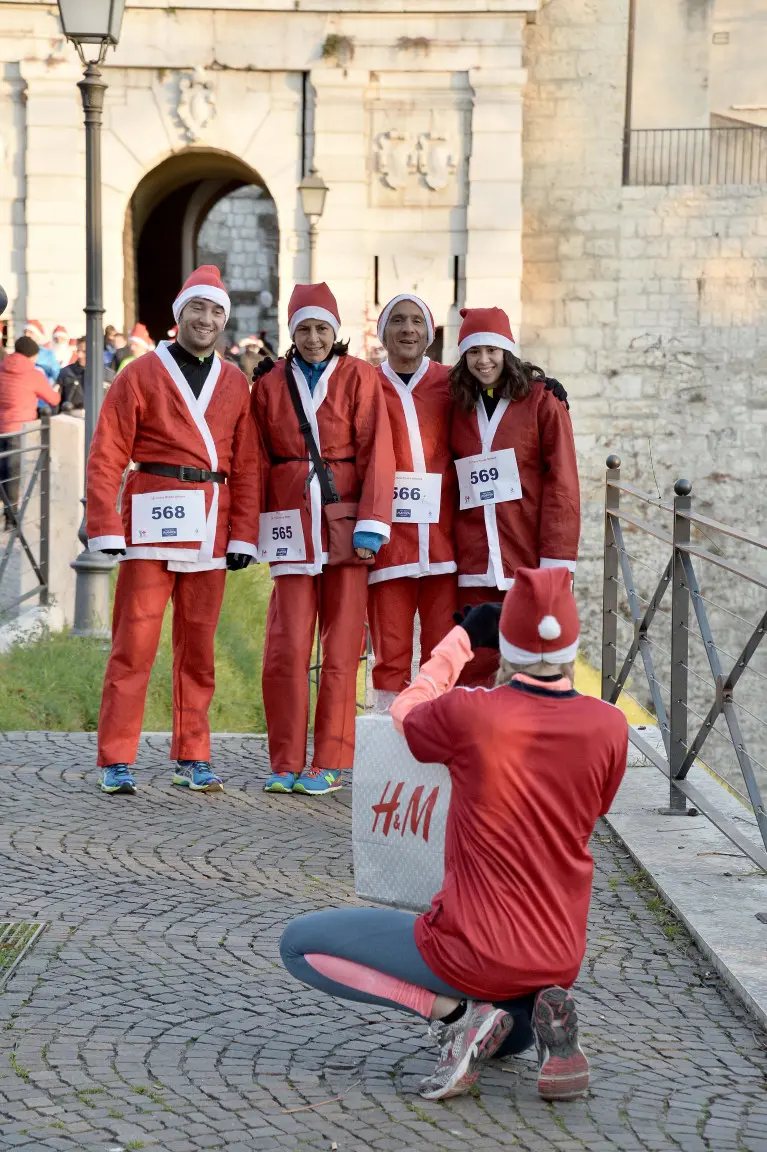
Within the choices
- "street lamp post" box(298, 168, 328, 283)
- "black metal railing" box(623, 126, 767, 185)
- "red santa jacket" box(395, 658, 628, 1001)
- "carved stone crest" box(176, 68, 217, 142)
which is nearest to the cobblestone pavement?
"red santa jacket" box(395, 658, 628, 1001)

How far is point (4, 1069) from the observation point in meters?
3.62

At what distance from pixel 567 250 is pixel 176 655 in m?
18.6

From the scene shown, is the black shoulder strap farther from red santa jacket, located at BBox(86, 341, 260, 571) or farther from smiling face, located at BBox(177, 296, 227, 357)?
smiling face, located at BBox(177, 296, 227, 357)

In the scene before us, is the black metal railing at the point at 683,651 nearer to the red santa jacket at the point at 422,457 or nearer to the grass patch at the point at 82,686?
the red santa jacket at the point at 422,457

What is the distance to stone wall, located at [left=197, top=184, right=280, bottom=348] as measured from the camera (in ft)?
135

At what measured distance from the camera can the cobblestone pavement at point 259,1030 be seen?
3.36m

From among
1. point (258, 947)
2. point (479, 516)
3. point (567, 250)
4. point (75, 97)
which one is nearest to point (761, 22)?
point (567, 250)

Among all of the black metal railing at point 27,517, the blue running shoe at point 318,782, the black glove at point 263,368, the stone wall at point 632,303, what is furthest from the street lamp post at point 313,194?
the blue running shoe at point 318,782

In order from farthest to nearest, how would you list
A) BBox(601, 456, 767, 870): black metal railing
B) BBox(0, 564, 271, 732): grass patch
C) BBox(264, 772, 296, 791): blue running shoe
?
BBox(0, 564, 271, 732): grass patch
BBox(264, 772, 296, 791): blue running shoe
BBox(601, 456, 767, 870): black metal railing

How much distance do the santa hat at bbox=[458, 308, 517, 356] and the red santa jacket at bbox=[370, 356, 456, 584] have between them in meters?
0.33

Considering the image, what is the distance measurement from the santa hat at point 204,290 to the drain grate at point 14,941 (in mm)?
2523

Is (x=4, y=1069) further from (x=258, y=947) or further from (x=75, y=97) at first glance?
(x=75, y=97)

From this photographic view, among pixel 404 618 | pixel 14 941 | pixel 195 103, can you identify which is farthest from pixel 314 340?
pixel 195 103

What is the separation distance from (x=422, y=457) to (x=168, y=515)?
3.27 feet
